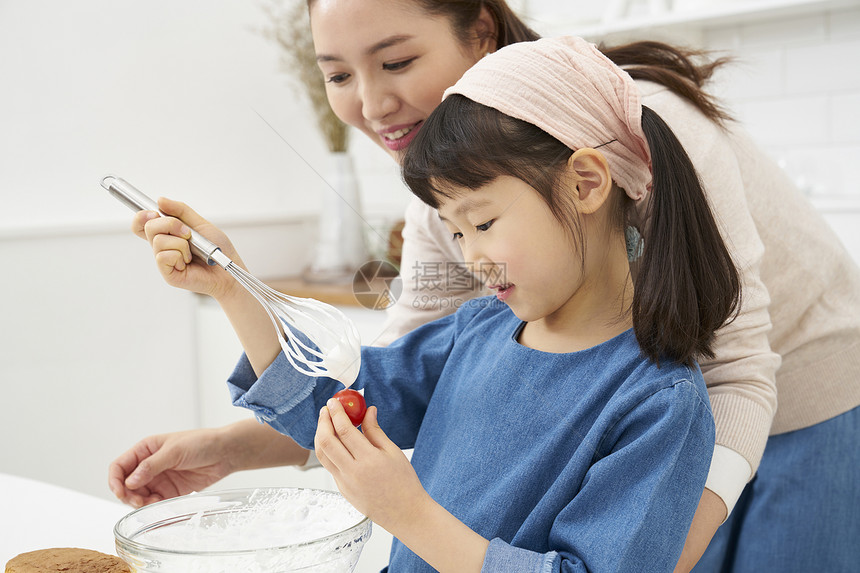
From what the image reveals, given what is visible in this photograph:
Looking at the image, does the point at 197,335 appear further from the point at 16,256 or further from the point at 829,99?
the point at 829,99

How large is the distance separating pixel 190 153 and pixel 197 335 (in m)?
0.48

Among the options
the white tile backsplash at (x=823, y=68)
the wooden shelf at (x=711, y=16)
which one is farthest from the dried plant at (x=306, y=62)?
the white tile backsplash at (x=823, y=68)

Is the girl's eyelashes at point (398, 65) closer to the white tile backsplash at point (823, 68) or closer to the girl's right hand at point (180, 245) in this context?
the girl's right hand at point (180, 245)

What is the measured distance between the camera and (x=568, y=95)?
0.70 m

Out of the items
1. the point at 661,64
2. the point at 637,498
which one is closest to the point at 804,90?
the point at 661,64

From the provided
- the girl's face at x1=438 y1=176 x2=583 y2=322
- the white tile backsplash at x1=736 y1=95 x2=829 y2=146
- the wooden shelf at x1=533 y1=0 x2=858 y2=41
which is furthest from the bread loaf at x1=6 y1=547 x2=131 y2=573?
the white tile backsplash at x1=736 y1=95 x2=829 y2=146

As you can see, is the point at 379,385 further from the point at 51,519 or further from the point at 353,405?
the point at 51,519

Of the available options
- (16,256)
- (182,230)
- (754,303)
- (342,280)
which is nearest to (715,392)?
(754,303)

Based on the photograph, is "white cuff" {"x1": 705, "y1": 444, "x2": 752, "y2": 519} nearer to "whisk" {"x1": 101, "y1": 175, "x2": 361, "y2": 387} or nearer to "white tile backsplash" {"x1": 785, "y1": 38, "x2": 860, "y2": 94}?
"whisk" {"x1": 101, "y1": 175, "x2": 361, "y2": 387}

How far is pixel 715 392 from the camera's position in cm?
75

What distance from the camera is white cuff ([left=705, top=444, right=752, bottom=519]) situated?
2.36 ft

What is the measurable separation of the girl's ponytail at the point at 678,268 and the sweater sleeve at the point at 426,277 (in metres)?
0.23

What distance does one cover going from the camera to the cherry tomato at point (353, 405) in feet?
2.09

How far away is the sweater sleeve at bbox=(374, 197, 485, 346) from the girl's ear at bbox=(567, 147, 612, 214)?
200 mm
